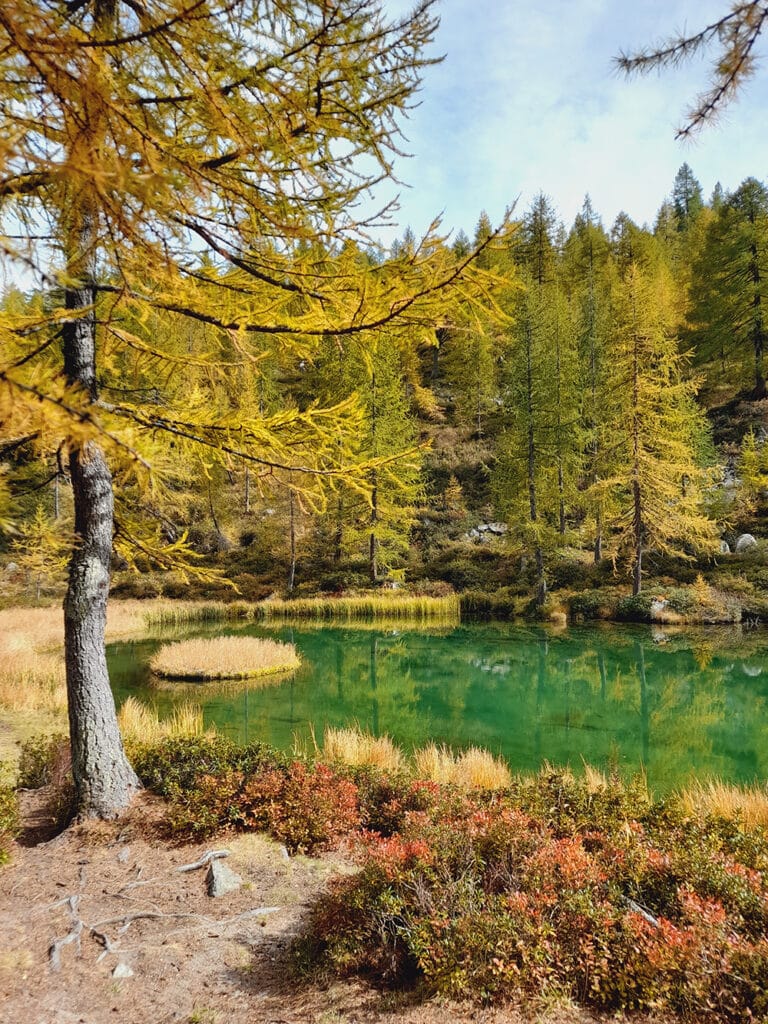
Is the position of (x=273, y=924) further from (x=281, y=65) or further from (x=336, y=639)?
(x=336, y=639)

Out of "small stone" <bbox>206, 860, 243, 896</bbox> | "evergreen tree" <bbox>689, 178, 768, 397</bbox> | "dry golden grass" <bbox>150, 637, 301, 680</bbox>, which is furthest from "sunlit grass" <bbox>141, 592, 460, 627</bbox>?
"evergreen tree" <bbox>689, 178, 768, 397</bbox>

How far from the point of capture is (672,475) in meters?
27.7

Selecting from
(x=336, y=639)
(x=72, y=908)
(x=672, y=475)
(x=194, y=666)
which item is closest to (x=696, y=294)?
(x=672, y=475)

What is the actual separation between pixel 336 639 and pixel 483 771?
17.4 m

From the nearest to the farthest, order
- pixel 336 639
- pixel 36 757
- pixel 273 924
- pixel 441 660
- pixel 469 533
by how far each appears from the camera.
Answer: pixel 273 924, pixel 36 757, pixel 441 660, pixel 336 639, pixel 469 533

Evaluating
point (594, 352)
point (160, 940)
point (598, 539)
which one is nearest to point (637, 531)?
point (598, 539)

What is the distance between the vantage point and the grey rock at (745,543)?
30.1 meters

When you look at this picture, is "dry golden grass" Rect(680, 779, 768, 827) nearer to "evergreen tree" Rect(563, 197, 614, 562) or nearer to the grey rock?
"evergreen tree" Rect(563, 197, 614, 562)

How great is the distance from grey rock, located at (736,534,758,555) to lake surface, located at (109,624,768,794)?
823 centimetres

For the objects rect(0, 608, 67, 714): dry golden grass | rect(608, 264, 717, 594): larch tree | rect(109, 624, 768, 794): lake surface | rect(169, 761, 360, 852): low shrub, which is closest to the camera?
rect(169, 761, 360, 852): low shrub

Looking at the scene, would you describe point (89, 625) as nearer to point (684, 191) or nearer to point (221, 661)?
point (221, 661)

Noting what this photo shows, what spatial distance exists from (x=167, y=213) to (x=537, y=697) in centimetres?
1443

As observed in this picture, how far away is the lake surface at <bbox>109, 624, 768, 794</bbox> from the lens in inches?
424

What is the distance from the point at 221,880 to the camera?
4.93m
